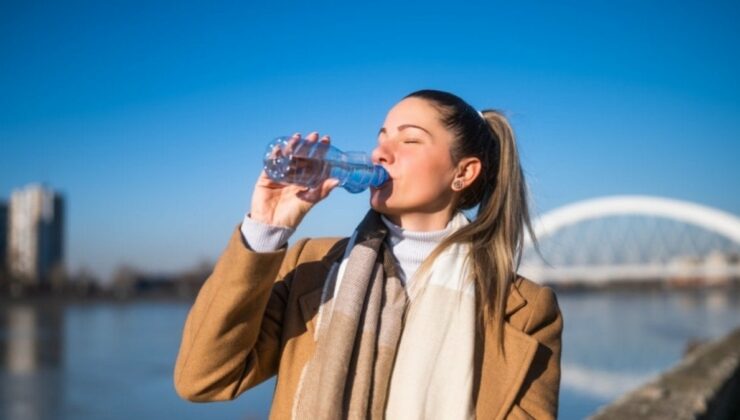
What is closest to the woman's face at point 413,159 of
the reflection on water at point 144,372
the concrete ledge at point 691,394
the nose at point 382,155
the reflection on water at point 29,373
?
the nose at point 382,155

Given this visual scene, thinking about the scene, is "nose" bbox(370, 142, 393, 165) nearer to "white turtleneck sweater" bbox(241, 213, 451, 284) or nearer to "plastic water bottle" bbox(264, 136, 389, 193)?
"plastic water bottle" bbox(264, 136, 389, 193)

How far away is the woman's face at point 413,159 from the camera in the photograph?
5.22 ft

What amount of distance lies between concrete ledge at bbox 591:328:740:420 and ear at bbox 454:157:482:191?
6.98ft

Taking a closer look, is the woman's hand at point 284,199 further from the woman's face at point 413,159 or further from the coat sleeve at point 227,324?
the woman's face at point 413,159

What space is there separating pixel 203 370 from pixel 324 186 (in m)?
0.43

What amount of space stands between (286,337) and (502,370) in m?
0.47

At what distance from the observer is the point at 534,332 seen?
5.40 ft

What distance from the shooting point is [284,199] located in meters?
1.44

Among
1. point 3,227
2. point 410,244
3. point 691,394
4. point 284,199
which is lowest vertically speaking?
point 3,227

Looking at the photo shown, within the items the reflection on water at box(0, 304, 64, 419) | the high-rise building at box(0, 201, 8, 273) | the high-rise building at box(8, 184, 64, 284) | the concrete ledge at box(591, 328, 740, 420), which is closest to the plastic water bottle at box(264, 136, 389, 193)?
the concrete ledge at box(591, 328, 740, 420)

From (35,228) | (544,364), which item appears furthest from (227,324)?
(35,228)

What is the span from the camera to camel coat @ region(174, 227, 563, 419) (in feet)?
4.60

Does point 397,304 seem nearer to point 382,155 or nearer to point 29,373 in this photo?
point 382,155

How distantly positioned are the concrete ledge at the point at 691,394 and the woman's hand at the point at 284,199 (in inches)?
97.3
